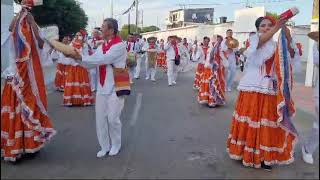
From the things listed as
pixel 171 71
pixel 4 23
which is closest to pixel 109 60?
pixel 4 23

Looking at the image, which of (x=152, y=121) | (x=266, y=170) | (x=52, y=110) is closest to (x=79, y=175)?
(x=266, y=170)

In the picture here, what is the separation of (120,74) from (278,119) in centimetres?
217

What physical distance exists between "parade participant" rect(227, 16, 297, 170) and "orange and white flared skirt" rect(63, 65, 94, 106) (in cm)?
633

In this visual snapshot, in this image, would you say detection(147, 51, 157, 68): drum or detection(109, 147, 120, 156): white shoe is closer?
detection(109, 147, 120, 156): white shoe

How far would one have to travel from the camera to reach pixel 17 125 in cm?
627

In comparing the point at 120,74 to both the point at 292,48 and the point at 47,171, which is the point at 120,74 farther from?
the point at 292,48

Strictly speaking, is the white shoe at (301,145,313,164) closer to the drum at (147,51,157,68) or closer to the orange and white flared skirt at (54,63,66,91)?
the orange and white flared skirt at (54,63,66,91)

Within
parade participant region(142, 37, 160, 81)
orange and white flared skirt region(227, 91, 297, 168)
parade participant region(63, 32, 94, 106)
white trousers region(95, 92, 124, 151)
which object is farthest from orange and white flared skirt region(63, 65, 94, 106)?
parade participant region(142, 37, 160, 81)

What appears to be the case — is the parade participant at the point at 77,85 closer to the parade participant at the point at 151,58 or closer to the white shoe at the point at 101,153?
the white shoe at the point at 101,153

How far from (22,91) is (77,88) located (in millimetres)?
5686

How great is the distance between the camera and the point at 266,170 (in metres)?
6.18

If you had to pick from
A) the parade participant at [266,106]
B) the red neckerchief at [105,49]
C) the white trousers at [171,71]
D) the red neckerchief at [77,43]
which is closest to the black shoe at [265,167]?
the parade participant at [266,106]

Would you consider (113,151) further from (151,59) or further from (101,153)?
(151,59)

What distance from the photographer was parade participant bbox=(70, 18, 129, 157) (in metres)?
6.50
